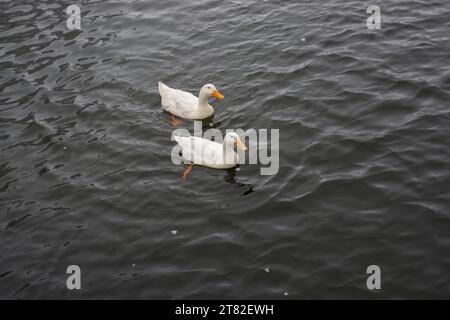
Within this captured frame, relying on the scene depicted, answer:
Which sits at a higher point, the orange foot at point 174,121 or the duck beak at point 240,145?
the orange foot at point 174,121

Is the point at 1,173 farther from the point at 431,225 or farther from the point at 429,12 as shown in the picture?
the point at 429,12

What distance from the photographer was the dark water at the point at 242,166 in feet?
26.5

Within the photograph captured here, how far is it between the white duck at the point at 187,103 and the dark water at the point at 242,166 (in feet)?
1.09

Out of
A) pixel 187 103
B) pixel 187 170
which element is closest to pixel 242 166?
pixel 187 170

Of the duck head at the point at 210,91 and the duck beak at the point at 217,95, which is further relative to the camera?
the duck beak at the point at 217,95

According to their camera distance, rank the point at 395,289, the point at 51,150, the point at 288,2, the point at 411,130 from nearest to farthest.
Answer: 1. the point at 395,289
2. the point at 411,130
3. the point at 51,150
4. the point at 288,2

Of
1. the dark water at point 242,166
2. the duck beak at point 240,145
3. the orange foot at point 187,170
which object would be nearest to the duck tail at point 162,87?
the dark water at point 242,166

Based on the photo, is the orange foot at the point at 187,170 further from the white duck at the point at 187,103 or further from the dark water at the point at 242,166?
the white duck at the point at 187,103

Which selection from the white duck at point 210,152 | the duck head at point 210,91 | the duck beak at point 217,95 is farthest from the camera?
the duck beak at point 217,95

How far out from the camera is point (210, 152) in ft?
34.1
